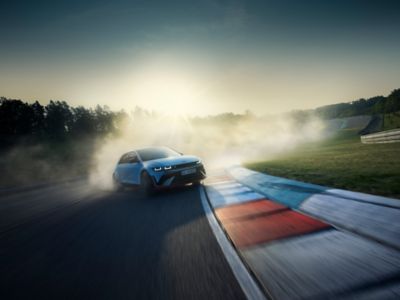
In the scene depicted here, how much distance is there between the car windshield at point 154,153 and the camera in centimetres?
873

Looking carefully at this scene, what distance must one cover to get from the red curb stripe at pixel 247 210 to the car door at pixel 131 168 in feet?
13.6

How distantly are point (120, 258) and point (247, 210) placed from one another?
2.49 meters

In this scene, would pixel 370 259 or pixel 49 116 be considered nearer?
pixel 370 259

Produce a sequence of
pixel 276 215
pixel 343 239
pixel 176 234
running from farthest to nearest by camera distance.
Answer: pixel 276 215 < pixel 176 234 < pixel 343 239

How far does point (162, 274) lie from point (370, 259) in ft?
6.75

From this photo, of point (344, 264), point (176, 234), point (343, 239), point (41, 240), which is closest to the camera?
point (344, 264)

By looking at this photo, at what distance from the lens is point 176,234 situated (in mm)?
3957

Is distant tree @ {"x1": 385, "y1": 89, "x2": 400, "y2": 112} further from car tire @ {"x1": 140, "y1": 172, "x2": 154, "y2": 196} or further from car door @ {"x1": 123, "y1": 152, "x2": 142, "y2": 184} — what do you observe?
car tire @ {"x1": 140, "y1": 172, "x2": 154, "y2": 196}

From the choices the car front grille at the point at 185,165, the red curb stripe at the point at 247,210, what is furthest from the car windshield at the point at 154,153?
the red curb stripe at the point at 247,210

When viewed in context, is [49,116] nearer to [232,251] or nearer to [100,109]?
[100,109]

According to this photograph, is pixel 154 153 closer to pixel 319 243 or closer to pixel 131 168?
pixel 131 168

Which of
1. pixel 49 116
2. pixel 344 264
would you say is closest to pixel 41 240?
pixel 344 264

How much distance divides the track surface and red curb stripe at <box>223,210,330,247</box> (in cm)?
38

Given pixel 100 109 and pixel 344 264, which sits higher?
pixel 100 109
